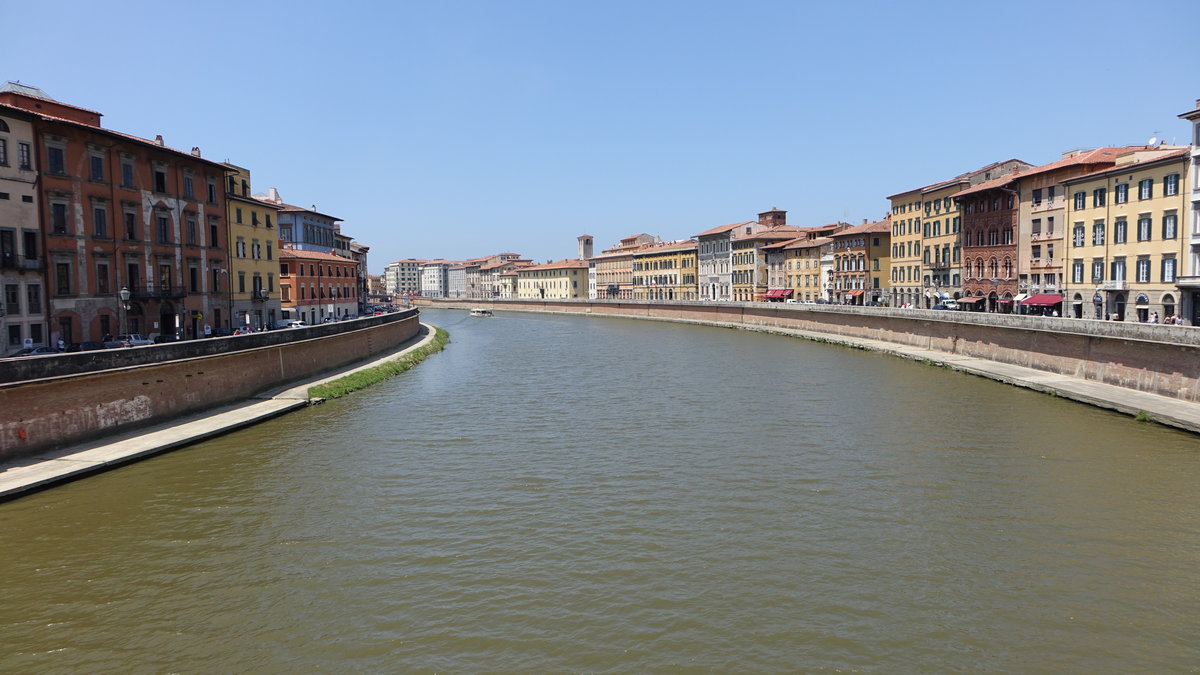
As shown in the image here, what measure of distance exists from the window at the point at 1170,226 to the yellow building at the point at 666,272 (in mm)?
92148

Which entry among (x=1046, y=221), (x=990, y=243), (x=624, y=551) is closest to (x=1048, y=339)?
(x=1046, y=221)

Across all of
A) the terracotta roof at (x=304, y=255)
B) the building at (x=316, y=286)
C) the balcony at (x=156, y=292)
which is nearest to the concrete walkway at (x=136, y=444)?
the balcony at (x=156, y=292)

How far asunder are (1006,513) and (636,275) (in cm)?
13659

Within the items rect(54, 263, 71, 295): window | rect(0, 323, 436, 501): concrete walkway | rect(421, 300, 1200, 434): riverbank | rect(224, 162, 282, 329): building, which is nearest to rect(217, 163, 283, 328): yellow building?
rect(224, 162, 282, 329): building

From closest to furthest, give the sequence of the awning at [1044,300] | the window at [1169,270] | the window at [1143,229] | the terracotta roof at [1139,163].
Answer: the terracotta roof at [1139,163]
the window at [1169,270]
the window at [1143,229]
the awning at [1044,300]

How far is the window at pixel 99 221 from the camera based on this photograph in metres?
35.1

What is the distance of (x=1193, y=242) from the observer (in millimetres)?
40500

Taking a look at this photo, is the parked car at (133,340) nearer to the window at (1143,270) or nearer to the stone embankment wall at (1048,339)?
the stone embankment wall at (1048,339)

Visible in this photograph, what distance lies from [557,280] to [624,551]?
164864mm

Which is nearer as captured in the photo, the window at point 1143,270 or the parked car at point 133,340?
the parked car at point 133,340

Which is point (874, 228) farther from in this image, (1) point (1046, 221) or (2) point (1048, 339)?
(2) point (1048, 339)

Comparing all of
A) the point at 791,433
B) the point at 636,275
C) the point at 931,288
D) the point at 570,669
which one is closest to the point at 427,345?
the point at 791,433

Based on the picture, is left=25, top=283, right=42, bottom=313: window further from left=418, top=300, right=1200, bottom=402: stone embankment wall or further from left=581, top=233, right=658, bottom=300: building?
left=581, top=233, right=658, bottom=300: building

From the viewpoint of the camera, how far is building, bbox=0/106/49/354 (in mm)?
30438
